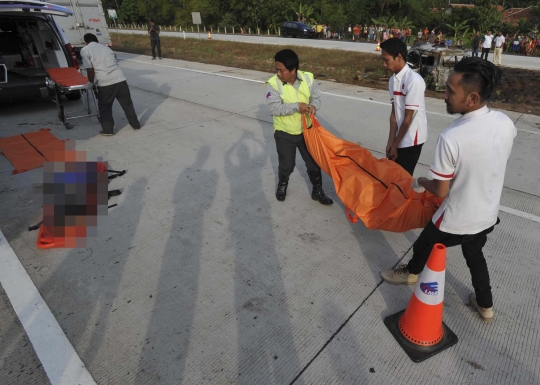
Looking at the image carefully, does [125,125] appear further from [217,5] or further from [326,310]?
[217,5]

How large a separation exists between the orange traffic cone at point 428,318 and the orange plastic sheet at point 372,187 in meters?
0.66

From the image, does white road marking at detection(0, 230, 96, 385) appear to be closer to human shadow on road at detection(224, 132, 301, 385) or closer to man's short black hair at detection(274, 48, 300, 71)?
human shadow on road at detection(224, 132, 301, 385)

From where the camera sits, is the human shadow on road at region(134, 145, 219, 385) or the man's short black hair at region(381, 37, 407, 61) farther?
the man's short black hair at region(381, 37, 407, 61)

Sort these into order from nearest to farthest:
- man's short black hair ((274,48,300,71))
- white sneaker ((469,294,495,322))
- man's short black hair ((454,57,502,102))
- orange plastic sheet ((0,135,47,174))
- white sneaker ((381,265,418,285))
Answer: man's short black hair ((454,57,502,102)) → white sneaker ((469,294,495,322)) → white sneaker ((381,265,418,285)) → man's short black hair ((274,48,300,71)) → orange plastic sheet ((0,135,47,174))

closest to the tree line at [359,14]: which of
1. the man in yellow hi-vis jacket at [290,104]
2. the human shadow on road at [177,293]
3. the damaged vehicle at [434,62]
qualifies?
the damaged vehicle at [434,62]

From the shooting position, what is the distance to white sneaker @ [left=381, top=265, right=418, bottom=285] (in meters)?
2.70

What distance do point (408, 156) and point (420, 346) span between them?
6.02ft

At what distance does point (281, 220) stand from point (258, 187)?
0.83m

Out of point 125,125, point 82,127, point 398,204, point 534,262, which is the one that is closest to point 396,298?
point 398,204

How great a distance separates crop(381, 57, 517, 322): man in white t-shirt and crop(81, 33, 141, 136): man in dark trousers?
567cm

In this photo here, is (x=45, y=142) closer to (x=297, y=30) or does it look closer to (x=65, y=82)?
(x=65, y=82)

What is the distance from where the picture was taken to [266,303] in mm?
2580

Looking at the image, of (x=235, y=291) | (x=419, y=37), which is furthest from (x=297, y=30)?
(x=235, y=291)

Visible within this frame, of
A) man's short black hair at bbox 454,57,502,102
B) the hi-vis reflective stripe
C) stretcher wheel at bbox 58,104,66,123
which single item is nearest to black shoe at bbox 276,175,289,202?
the hi-vis reflective stripe
